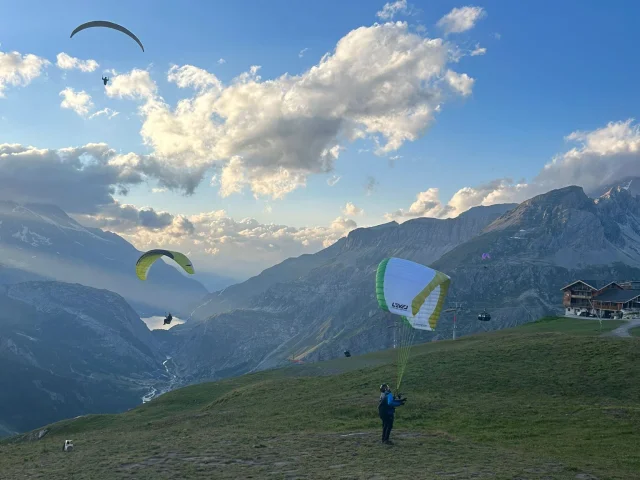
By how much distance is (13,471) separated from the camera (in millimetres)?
26094

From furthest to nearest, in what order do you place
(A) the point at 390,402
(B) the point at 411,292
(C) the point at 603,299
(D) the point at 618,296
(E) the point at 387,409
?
(C) the point at 603,299 → (D) the point at 618,296 → (B) the point at 411,292 → (E) the point at 387,409 → (A) the point at 390,402

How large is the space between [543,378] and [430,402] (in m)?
11.5

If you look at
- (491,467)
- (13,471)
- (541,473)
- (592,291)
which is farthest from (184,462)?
(592,291)

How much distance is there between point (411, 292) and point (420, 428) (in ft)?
27.5

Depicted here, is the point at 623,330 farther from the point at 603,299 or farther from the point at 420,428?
the point at 603,299

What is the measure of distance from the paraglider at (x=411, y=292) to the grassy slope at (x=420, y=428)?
633 centimetres

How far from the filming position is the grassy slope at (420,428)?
22.8 m

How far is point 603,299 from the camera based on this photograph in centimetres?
13188

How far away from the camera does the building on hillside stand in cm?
12593

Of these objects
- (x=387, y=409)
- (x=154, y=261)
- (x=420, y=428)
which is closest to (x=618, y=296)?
(x=420, y=428)

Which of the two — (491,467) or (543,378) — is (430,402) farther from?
(491,467)

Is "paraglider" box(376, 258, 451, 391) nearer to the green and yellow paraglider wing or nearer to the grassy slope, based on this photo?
the grassy slope

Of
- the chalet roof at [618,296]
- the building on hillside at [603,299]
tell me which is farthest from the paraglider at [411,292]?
the chalet roof at [618,296]

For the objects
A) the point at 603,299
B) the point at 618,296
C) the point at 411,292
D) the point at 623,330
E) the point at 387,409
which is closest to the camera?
the point at 387,409
